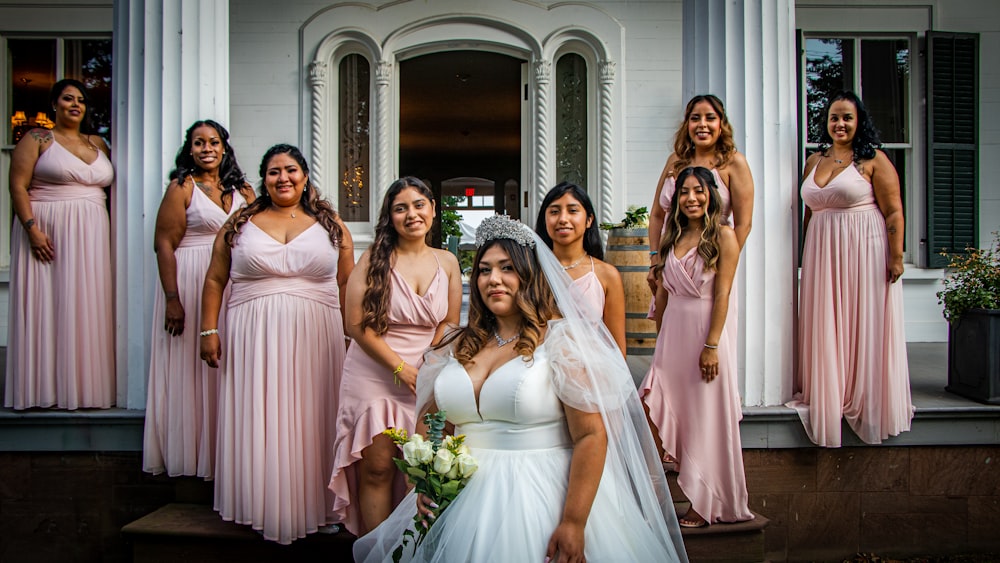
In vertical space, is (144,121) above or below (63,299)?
above

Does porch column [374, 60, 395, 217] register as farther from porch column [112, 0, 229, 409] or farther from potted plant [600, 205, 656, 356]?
porch column [112, 0, 229, 409]

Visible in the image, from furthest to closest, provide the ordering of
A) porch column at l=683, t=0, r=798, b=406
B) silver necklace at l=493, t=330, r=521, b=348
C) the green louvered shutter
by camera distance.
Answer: the green louvered shutter, porch column at l=683, t=0, r=798, b=406, silver necklace at l=493, t=330, r=521, b=348

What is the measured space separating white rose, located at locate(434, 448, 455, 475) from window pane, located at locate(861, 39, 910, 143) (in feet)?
20.2

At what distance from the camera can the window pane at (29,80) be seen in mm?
6480

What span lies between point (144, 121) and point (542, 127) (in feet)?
12.8

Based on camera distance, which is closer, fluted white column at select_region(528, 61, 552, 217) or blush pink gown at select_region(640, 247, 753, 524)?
blush pink gown at select_region(640, 247, 753, 524)

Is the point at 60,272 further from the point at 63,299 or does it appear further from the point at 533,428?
the point at 533,428

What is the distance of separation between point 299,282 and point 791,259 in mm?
2631

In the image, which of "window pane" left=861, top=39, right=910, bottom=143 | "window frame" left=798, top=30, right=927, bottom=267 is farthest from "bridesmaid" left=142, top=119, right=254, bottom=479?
"window pane" left=861, top=39, right=910, bottom=143

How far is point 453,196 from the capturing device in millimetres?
26078

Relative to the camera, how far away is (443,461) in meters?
2.13

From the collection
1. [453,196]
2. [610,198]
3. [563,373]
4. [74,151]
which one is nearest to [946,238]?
[610,198]

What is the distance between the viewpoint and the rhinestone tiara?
2.43 m

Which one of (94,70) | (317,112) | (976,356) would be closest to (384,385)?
(976,356)
